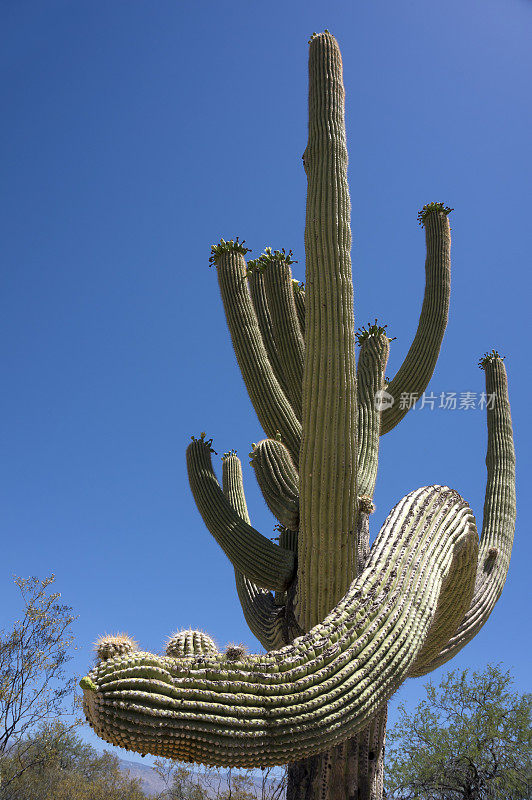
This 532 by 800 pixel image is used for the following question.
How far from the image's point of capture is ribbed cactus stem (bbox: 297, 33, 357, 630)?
4.90m

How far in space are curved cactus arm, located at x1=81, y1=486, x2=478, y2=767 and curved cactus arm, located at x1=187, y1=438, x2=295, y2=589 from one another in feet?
8.64

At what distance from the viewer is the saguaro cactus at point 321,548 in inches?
90.7

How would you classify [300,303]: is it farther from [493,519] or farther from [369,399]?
[493,519]

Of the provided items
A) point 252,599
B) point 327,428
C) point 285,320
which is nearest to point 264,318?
point 285,320

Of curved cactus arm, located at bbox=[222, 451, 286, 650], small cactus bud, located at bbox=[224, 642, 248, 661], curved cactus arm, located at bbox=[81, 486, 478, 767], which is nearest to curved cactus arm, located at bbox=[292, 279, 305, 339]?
curved cactus arm, located at bbox=[222, 451, 286, 650]

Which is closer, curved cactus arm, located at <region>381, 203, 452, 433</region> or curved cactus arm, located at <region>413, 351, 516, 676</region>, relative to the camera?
curved cactus arm, located at <region>413, 351, 516, 676</region>

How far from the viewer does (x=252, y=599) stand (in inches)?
261

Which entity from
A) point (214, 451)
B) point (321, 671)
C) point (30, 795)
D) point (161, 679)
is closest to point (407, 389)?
point (214, 451)

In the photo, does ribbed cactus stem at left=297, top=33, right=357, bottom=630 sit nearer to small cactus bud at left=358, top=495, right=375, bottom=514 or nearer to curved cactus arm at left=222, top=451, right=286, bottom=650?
small cactus bud at left=358, top=495, right=375, bottom=514

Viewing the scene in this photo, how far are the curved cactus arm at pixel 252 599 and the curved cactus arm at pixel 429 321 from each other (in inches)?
71.3

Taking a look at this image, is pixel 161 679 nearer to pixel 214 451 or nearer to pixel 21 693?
pixel 214 451

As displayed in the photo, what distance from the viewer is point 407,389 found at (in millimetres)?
7043

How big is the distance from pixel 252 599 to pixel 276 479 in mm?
1484

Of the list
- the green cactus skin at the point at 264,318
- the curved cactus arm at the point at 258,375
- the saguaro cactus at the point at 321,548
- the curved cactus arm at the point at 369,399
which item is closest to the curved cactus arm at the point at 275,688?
the saguaro cactus at the point at 321,548
